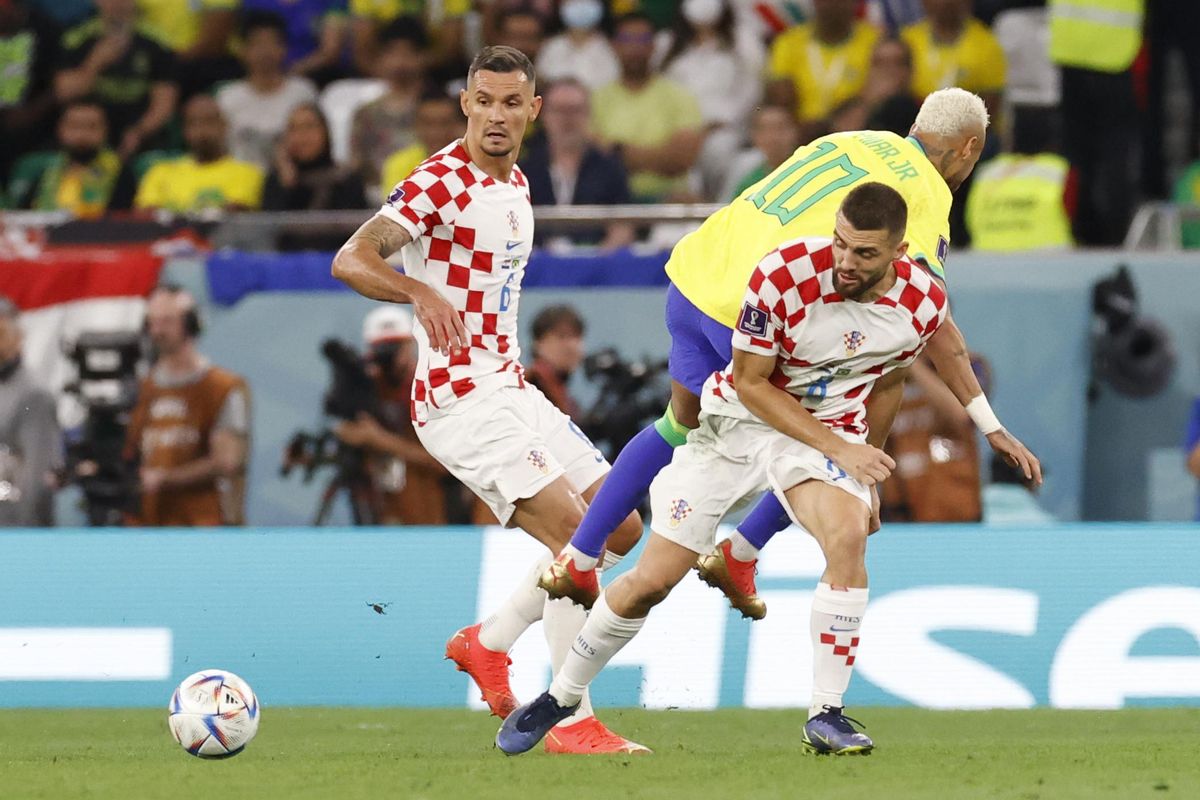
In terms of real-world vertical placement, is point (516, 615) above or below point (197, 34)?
below

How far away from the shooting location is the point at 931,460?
10977mm

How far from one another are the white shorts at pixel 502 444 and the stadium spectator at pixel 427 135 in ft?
17.8

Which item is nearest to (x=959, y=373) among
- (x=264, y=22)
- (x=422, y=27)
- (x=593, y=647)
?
(x=593, y=647)

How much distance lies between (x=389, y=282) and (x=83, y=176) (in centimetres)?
775

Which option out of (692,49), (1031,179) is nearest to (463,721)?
(1031,179)

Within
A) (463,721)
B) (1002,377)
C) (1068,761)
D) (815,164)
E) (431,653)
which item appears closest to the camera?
(1068,761)

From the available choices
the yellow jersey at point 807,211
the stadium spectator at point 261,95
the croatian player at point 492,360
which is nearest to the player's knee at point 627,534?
the croatian player at point 492,360

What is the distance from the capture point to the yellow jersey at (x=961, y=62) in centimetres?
1266

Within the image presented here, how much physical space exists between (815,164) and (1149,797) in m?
2.68

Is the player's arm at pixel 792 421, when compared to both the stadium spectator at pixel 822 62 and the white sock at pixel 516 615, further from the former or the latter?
the stadium spectator at pixel 822 62

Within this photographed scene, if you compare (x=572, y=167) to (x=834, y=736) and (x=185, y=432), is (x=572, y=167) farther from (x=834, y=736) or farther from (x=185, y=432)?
(x=834, y=736)

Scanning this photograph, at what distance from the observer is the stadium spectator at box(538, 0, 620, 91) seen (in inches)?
539

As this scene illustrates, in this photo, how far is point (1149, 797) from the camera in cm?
540

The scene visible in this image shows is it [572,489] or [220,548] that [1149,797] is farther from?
[220,548]
